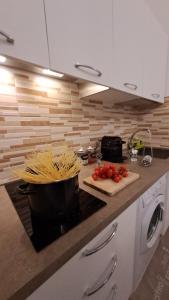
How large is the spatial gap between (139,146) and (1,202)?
4.36 ft

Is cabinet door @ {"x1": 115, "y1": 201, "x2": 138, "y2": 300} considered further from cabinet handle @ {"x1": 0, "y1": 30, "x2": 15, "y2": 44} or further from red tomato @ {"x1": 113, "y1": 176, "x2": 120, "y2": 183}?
cabinet handle @ {"x1": 0, "y1": 30, "x2": 15, "y2": 44}

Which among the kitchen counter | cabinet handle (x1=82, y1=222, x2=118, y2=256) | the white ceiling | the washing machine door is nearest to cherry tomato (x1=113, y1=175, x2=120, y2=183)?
the kitchen counter

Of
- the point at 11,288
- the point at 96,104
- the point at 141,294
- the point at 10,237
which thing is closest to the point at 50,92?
the point at 96,104

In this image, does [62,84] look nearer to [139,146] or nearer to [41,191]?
[41,191]

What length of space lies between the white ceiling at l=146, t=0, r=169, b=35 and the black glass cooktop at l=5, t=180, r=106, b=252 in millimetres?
1469

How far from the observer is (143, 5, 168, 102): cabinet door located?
1120 mm

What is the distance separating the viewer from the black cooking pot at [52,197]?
45cm

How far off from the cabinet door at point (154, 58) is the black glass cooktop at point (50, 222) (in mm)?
1043

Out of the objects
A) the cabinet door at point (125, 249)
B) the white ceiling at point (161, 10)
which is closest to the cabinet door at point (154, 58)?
the white ceiling at point (161, 10)

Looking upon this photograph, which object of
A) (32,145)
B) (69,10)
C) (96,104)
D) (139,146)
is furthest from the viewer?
(139,146)

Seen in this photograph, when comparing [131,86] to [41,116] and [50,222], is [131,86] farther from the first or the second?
[50,222]

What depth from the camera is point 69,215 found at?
0.52 metres

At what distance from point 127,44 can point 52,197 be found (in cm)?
105

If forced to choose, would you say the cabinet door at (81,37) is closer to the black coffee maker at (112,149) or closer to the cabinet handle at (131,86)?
the cabinet handle at (131,86)
